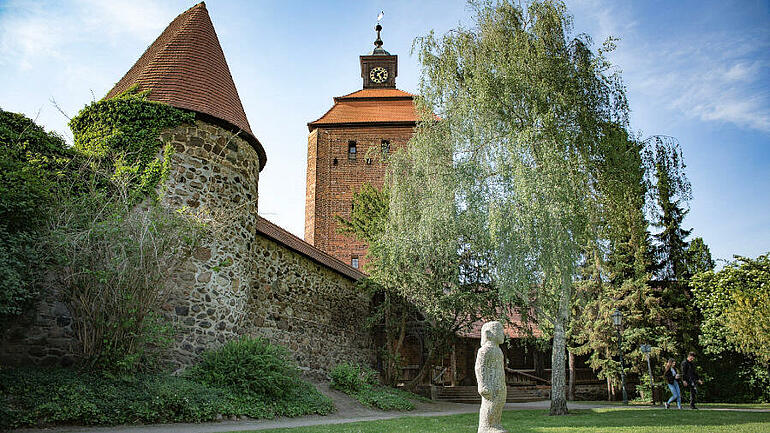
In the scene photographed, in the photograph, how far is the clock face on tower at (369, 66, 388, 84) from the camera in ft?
113

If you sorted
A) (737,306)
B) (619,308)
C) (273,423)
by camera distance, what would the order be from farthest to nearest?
1. (619,308)
2. (737,306)
3. (273,423)

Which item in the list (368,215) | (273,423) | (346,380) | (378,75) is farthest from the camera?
(378,75)

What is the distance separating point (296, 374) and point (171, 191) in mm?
4500

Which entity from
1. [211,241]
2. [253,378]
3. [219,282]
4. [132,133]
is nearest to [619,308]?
[253,378]

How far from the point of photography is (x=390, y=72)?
114ft

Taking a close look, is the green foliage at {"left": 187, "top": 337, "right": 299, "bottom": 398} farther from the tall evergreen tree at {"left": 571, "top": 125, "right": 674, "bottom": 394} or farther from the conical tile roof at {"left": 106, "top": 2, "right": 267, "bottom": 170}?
the tall evergreen tree at {"left": 571, "top": 125, "right": 674, "bottom": 394}

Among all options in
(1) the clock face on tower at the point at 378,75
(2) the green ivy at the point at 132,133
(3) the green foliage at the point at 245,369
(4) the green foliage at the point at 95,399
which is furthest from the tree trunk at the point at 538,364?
(1) the clock face on tower at the point at 378,75

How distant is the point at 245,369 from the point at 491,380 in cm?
562

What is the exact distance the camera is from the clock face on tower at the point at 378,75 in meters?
34.5

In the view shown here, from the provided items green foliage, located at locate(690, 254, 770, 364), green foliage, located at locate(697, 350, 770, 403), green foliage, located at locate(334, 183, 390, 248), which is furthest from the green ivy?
green foliage, located at locate(697, 350, 770, 403)

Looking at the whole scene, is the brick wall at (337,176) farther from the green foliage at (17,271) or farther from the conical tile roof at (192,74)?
the green foliage at (17,271)

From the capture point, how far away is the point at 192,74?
12.1 metres

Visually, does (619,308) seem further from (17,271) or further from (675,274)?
(17,271)

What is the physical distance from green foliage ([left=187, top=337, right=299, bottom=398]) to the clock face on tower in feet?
85.7
